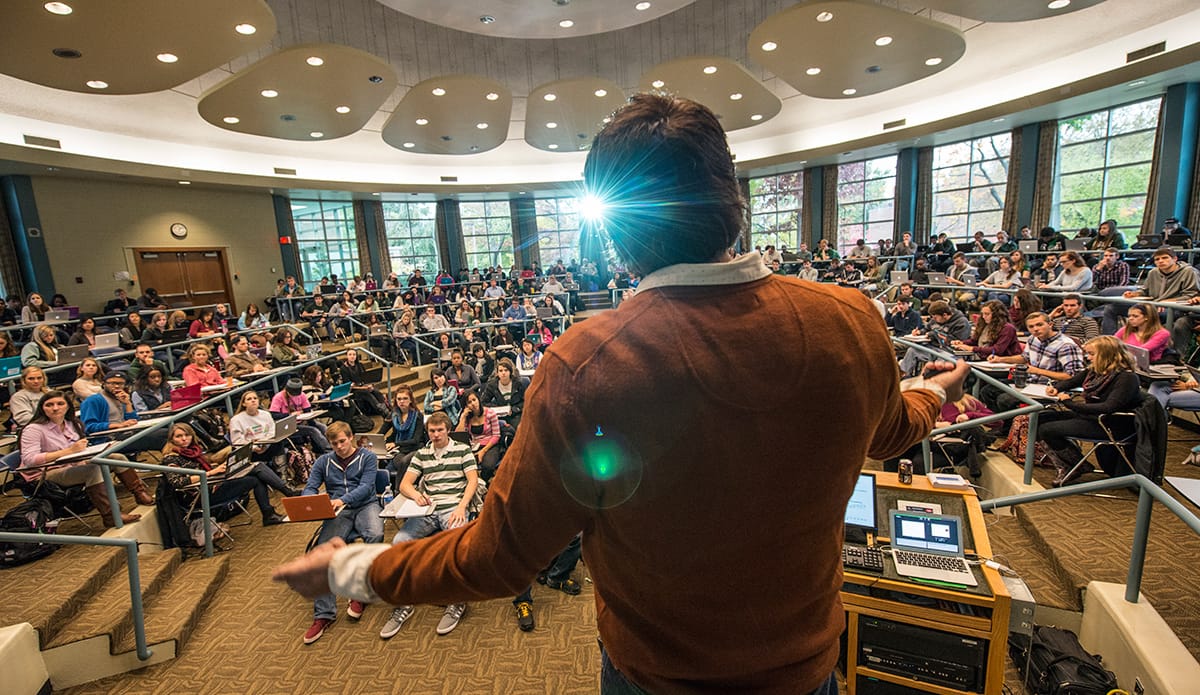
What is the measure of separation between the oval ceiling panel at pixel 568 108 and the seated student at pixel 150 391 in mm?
6256

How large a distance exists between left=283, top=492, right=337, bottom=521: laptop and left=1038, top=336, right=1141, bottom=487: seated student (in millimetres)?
4761

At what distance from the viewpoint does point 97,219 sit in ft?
36.7

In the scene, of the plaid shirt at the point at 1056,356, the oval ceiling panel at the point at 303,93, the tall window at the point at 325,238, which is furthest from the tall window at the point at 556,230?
the plaid shirt at the point at 1056,356

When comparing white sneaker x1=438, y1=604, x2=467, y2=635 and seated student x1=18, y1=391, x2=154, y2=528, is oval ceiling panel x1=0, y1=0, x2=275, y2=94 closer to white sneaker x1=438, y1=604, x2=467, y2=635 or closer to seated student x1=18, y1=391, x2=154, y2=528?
seated student x1=18, y1=391, x2=154, y2=528

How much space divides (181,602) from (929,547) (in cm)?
455

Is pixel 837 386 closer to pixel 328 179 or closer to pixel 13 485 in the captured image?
pixel 13 485

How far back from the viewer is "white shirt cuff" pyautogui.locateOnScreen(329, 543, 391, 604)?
2.19 feet

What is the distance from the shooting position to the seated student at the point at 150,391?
18.5 feet

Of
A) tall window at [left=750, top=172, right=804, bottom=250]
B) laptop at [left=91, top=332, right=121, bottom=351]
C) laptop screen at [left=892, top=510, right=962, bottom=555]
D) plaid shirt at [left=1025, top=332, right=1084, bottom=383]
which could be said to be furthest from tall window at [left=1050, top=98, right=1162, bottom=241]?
laptop at [left=91, top=332, right=121, bottom=351]

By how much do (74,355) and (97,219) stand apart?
7.28 metres

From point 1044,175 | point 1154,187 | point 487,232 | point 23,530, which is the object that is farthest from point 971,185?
point 23,530

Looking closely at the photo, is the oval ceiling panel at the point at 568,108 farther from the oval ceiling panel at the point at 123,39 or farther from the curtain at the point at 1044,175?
the curtain at the point at 1044,175

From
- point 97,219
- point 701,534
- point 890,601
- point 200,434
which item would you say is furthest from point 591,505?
point 97,219

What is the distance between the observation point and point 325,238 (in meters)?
16.1
